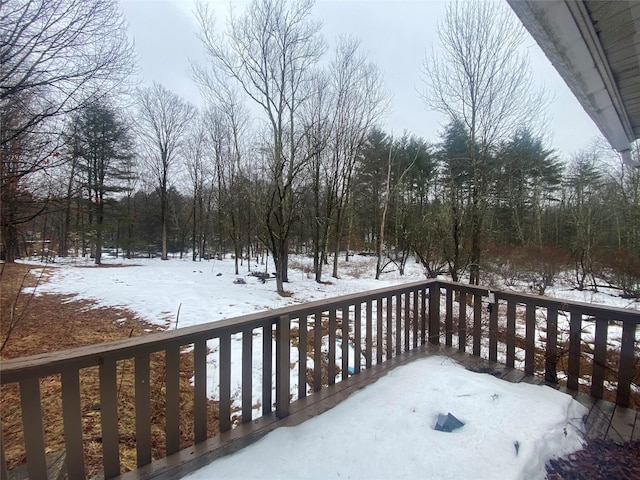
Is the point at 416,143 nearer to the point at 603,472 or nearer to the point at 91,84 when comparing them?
the point at 91,84

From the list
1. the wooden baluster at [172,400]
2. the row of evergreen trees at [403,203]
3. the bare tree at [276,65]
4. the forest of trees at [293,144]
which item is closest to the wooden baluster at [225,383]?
the wooden baluster at [172,400]

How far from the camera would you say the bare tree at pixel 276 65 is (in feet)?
25.7

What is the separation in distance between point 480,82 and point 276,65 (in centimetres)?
580

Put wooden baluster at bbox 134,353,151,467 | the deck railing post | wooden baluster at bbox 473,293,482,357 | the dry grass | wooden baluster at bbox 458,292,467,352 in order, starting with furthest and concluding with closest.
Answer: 1. wooden baluster at bbox 458,292,467,352
2. wooden baluster at bbox 473,293,482,357
3. the dry grass
4. the deck railing post
5. wooden baluster at bbox 134,353,151,467

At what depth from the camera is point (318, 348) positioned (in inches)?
78.7

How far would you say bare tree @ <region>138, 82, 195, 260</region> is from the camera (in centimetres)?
1675

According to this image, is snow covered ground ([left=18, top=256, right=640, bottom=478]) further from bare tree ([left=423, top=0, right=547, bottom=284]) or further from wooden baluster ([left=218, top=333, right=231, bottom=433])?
bare tree ([left=423, top=0, right=547, bottom=284])

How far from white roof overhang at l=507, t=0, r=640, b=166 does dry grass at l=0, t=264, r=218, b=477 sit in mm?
3031

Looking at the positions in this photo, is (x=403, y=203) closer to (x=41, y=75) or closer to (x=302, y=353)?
(x=41, y=75)

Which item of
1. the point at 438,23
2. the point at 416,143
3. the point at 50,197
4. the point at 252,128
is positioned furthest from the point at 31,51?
the point at 416,143

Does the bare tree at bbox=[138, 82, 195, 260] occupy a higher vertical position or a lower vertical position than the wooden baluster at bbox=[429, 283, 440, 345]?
higher

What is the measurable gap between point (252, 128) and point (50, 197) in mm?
9360

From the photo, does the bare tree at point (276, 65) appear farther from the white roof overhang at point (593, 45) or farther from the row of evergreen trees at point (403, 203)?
the white roof overhang at point (593, 45)

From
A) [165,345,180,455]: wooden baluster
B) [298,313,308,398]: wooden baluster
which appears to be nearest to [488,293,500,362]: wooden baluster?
[298,313,308,398]: wooden baluster
